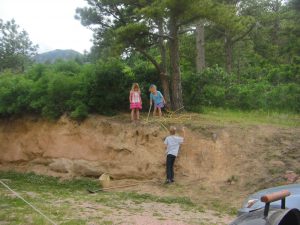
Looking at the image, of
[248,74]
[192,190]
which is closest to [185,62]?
[248,74]

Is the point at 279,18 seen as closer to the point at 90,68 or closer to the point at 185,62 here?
the point at 185,62

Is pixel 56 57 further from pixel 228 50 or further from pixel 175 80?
pixel 175 80

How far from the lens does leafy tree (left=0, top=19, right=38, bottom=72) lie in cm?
3572

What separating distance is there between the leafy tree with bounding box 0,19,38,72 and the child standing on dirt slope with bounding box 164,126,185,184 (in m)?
23.3

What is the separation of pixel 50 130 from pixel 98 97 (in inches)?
88.7

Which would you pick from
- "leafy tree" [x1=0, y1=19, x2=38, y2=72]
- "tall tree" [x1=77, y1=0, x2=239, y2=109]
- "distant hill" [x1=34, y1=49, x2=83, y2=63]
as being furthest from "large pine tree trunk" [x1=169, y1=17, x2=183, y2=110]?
"leafy tree" [x1=0, y1=19, x2=38, y2=72]

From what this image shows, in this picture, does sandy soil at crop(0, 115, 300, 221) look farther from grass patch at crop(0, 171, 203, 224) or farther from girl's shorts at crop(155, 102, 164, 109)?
girl's shorts at crop(155, 102, 164, 109)

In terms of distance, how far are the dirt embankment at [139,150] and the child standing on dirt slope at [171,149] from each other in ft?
1.65

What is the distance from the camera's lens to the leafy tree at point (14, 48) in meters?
35.7

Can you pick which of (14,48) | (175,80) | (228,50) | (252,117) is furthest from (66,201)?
(14,48)

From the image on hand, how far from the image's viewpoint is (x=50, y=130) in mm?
17312

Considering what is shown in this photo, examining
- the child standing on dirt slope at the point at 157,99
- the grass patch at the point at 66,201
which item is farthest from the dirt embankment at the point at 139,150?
the child standing on dirt slope at the point at 157,99

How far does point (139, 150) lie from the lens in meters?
15.2

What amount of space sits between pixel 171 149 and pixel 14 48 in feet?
89.2
